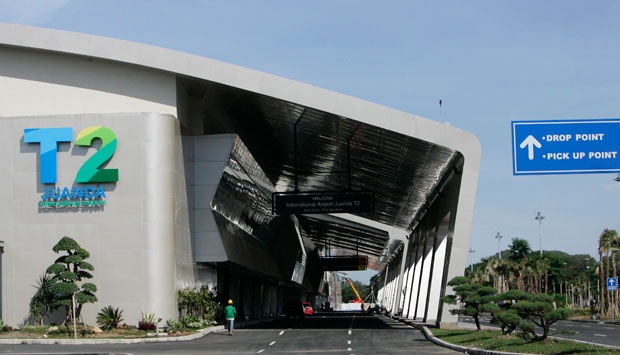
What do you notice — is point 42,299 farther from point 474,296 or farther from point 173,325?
point 474,296

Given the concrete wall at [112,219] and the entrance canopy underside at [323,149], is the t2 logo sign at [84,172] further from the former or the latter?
the entrance canopy underside at [323,149]

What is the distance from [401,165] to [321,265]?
6841 centimetres

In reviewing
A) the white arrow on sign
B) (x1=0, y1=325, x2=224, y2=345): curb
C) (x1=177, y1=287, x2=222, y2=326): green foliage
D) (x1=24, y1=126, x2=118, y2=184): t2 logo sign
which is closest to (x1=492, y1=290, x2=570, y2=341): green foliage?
the white arrow on sign

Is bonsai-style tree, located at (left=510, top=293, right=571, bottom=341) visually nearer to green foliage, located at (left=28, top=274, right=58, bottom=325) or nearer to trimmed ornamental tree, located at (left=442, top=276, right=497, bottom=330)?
trimmed ornamental tree, located at (left=442, top=276, right=497, bottom=330)

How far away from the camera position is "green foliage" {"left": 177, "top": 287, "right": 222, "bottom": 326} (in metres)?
36.1

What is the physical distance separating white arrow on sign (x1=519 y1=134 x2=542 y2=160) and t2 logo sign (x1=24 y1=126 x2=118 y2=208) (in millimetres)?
19216

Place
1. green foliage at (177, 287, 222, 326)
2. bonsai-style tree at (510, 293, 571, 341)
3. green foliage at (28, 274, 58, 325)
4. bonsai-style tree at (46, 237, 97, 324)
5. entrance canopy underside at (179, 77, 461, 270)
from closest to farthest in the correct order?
bonsai-style tree at (510, 293, 571, 341)
bonsai-style tree at (46, 237, 97, 324)
green foliage at (28, 274, 58, 325)
green foliage at (177, 287, 222, 326)
entrance canopy underside at (179, 77, 461, 270)

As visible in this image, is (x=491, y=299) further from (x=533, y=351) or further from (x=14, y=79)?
(x=14, y=79)

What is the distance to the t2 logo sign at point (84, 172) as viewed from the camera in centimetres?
3494

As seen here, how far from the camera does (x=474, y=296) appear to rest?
104ft

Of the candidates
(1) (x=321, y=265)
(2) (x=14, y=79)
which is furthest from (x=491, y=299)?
(1) (x=321, y=265)

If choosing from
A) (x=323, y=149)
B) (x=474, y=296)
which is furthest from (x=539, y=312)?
(x=323, y=149)

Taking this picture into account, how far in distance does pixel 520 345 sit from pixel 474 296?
7.96 m

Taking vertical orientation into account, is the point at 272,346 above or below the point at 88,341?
below
